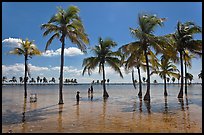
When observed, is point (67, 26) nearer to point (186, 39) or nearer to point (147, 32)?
point (147, 32)

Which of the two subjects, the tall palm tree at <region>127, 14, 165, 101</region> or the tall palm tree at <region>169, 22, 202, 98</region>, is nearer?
the tall palm tree at <region>127, 14, 165, 101</region>

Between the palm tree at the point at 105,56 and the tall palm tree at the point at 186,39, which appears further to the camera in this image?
the palm tree at the point at 105,56

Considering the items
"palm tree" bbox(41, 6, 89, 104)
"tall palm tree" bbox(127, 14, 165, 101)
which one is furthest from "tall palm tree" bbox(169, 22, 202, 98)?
"palm tree" bbox(41, 6, 89, 104)

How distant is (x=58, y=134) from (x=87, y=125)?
233cm

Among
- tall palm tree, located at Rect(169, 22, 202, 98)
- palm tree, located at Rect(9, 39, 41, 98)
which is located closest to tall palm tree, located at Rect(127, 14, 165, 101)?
tall palm tree, located at Rect(169, 22, 202, 98)

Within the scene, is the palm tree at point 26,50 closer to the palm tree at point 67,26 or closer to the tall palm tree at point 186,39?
the palm tree at point 67,26

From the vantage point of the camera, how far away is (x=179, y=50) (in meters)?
30.4

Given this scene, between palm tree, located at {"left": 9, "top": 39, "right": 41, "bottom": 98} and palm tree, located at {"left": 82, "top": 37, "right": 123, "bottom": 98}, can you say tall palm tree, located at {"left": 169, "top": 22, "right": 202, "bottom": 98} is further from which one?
palm tree, located at {"left": 9, "top": 39, "right": 41, "bottom": 98}

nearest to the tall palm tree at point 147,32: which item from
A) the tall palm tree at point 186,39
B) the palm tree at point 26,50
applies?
the tall palm tree at point 186,39

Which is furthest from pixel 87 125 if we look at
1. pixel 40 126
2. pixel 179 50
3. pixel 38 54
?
pixel 38 54

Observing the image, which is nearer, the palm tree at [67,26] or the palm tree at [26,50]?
the palm tree at [67,26]

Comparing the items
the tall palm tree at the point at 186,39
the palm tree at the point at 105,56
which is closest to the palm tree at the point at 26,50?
the palm tree at the point at 105,56

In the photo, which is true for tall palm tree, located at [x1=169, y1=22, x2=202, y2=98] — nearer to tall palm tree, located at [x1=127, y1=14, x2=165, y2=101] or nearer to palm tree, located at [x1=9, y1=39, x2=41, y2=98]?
tall palm tree, located at [x1=127, y1=14, x2=165, y2=101]

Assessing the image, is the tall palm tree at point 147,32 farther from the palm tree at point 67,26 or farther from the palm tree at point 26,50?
the palm tree at point 26,50
